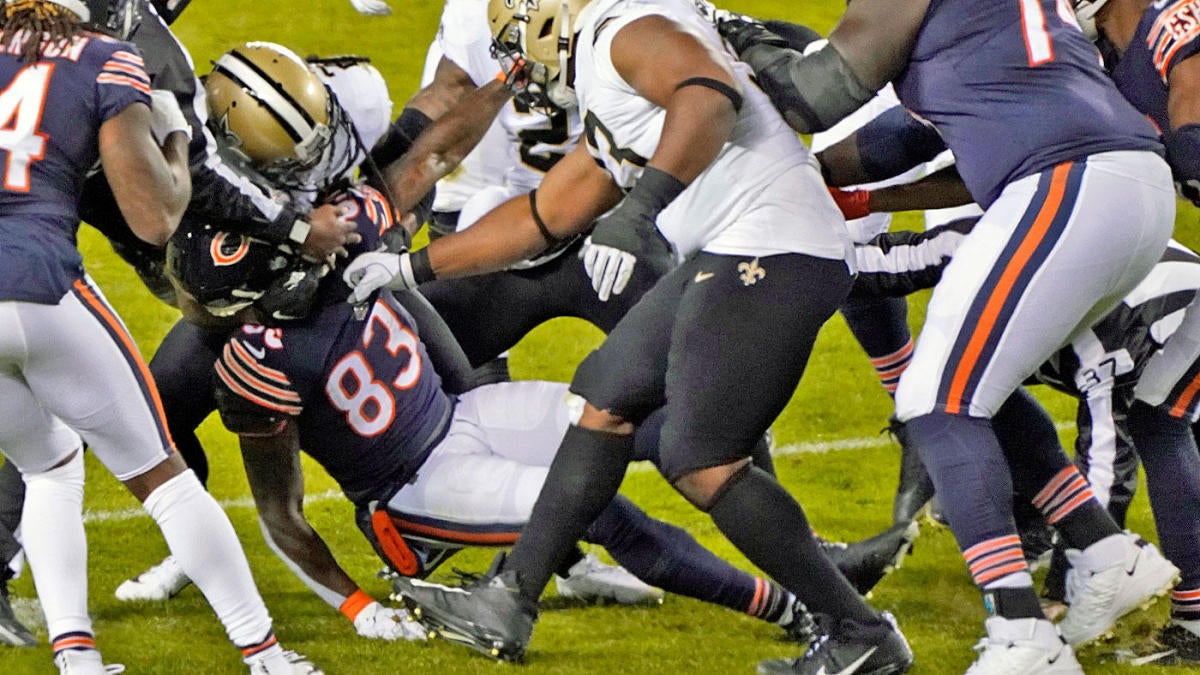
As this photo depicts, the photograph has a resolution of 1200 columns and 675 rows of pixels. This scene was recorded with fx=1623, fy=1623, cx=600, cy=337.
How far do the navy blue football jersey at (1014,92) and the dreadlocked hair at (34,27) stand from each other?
1.73 m

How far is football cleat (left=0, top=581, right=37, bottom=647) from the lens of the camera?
12.9 ft

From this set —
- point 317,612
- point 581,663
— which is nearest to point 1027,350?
point 581,663

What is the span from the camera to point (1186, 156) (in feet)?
11.9

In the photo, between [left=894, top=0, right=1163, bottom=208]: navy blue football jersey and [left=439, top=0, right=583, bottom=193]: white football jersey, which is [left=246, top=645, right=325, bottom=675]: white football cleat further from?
[left=439, top=0, right=583, bottom=193]: white football jersey

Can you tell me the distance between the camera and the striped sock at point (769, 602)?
152 inches

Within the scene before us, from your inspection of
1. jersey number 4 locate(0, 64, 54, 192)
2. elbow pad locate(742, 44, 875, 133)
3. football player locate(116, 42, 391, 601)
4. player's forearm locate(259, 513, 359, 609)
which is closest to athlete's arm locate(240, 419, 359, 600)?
player's forearm locate(259, 513, 359, 609)

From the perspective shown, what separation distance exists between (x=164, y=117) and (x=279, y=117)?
46cm

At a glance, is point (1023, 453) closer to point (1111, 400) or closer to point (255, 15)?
point (1111, 400)

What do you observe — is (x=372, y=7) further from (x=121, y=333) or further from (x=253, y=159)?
(x=121, y=333)

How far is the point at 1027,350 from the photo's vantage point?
3.15m

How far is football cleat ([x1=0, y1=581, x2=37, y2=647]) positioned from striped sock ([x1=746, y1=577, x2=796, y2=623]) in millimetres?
1753

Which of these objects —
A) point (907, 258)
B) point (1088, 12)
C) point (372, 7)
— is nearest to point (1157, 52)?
point (1088, 12)

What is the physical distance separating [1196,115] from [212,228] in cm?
230

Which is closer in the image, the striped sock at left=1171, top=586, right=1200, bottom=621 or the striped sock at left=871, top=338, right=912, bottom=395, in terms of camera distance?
the striped sock at left=1171, top=586, right=1200, bottom=621
